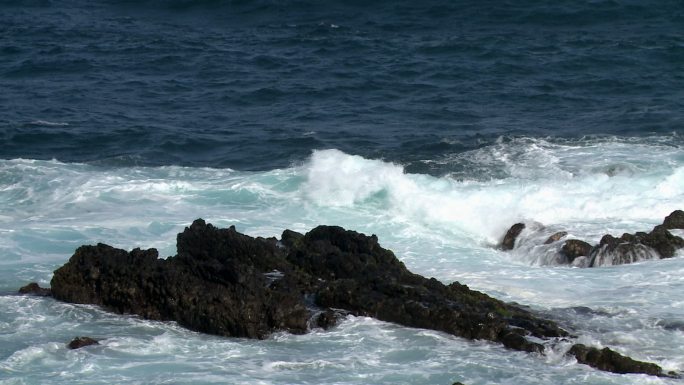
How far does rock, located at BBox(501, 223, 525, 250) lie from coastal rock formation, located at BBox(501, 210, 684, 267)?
1.46m

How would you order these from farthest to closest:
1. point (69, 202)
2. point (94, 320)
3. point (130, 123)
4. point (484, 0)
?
point (484, 0), point (130, 123), point (69, 202), point (94, 320)

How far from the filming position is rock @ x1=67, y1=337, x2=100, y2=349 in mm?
15469

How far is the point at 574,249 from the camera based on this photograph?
20500 millimetres

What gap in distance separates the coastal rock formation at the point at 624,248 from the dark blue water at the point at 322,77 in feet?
23.6

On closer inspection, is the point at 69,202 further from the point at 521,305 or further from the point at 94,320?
the point at 521,305

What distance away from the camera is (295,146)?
28.9m

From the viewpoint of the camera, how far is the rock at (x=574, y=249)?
20.4m

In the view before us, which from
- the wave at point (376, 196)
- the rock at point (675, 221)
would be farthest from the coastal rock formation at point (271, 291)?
the rock at point (675, 221)

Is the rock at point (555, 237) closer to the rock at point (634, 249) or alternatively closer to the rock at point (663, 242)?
the rock at point (634, 249)

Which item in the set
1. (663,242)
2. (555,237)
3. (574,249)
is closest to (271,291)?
(574,249)

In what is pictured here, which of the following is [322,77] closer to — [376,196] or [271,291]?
[376,196]

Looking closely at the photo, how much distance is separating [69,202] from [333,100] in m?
10.3

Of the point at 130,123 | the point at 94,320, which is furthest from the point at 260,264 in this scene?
the point at 130,123

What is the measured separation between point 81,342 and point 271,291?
8.54 ft
